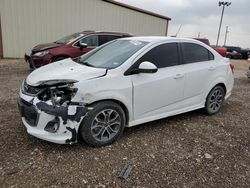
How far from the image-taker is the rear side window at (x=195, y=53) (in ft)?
13.8

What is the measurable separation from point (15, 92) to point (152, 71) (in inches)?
155

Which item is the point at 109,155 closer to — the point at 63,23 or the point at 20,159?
the point at 20,159

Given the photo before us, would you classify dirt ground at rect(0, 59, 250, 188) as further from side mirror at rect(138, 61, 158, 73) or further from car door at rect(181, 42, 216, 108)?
side mirror at rect(138, 61, 158, 73)

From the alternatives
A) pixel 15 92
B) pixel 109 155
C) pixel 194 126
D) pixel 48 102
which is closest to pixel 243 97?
pixel 194 126

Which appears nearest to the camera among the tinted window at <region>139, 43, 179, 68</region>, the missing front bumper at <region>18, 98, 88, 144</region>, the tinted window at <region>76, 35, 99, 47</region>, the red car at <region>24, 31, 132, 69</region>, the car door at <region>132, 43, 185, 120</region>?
the missing front bumper at <region>18, 98, 88, 144</region>

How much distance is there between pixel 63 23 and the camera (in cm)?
1451

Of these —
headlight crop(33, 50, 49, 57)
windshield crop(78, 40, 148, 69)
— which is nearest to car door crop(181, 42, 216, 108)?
windshield crop(78, 40, 148, 69)

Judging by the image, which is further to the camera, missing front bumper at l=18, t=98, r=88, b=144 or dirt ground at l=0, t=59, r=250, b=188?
missing front bumper at l=18, t=98, r=88, b=144

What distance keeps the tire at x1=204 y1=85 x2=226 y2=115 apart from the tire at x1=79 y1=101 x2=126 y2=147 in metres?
2.14

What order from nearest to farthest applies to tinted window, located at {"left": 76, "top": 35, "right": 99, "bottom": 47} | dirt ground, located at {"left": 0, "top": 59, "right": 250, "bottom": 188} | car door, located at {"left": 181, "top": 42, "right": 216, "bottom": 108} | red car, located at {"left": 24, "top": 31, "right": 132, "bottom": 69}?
dirt ground, located at {"left": 0, "top": 59, "right": 250, "bottom": 188}, car door, located at {"left": 181, "top": 42, "right": 216, "bottom": 108}, red car, located at {"left": 24, "top": 31, "right": 132, "bottom": 69}, tinted window, located at {"left": 76, "top": 35, "right": 99, "bottom": 47}

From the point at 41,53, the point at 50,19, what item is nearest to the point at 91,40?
the point at 41,53

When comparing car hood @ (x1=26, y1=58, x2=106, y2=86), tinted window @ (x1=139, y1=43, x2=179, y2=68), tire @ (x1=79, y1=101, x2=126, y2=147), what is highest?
tinted window @ (x1=139, y1=43, x2=179, y2=68)

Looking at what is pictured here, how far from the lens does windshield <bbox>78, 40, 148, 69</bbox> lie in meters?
3.57

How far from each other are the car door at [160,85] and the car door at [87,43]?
15.5 feet
